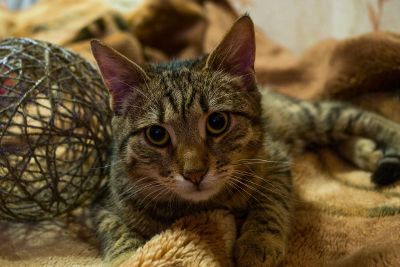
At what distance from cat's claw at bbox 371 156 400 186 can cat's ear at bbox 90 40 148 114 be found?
2.76ft

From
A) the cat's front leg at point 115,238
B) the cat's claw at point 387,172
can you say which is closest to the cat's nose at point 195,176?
the cat's front leg at point 115,238

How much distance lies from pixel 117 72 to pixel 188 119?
256 millimetres

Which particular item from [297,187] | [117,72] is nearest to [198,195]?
Answer: [117,72]

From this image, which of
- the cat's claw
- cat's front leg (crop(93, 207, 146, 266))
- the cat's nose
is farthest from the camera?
the cat's claw

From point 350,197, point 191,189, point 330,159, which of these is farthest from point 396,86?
point 191,189

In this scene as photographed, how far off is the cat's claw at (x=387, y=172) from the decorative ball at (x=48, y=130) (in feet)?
2.96

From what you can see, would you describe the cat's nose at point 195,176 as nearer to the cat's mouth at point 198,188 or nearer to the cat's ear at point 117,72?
the cat's mouth at point 198,188

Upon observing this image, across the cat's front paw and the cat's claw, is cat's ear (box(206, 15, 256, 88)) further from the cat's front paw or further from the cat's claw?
the cat's claw

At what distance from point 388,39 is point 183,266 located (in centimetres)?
127

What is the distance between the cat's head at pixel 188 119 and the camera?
0.98 metres

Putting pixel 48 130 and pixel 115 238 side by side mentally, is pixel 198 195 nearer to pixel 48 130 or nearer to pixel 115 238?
pixel 115 238

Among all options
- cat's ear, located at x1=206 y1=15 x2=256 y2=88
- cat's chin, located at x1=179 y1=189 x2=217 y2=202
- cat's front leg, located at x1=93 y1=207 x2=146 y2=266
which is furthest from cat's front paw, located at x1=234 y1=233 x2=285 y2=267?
cat's ear, located at x1=206 y1=15 x2=256 y2=88

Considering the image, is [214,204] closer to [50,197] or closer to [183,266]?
[183,266]

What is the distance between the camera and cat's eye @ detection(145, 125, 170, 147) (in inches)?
40.2
